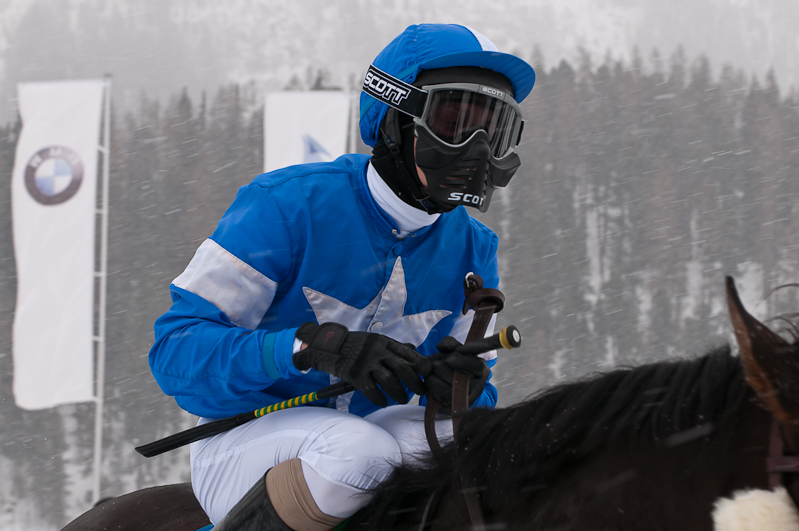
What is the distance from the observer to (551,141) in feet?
42.1

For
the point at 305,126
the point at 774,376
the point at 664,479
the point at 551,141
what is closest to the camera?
the point at 774,376

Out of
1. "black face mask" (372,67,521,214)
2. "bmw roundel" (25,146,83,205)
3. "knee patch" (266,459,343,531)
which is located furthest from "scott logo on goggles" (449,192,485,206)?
"bmw roundel" (25,146,83,205)

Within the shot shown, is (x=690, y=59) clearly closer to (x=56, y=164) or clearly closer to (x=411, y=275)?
(x=56, y=164)

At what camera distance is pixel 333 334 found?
4.56 feet

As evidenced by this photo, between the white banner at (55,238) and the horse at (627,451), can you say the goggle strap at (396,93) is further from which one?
the white banner at (55,238)

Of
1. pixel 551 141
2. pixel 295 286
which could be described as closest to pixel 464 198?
pixel 295 286

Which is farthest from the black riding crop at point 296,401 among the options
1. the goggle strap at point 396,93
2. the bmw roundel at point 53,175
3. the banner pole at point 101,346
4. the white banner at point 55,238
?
the bmw roundel at point 53,175

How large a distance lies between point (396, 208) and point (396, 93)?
0.35 metres

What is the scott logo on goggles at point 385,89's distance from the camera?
1.83m

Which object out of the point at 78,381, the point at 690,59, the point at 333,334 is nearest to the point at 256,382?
the point at 333,334

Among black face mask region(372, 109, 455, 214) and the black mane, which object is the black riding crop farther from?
black face mask region(372, 109, 455, 214)

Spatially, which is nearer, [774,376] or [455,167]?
[774,376]

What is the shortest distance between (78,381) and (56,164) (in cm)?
295

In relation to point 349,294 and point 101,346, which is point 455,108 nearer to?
point 349,294
